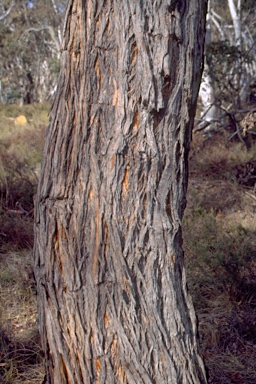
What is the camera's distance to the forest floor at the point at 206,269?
320 cm

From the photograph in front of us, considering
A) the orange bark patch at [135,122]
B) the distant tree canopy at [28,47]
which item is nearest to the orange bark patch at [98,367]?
the orange bark patch at [135,122]

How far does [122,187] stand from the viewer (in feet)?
6.46

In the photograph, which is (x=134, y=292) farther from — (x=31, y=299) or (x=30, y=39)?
(x=30, y=39)

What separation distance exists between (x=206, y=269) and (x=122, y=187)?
2.62 metres

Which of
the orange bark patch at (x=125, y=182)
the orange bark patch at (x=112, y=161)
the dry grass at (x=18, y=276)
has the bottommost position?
the dry grass at (x=18, y=276)

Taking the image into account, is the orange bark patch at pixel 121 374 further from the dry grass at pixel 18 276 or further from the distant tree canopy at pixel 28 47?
the distant tree canopy at pixel 28 47

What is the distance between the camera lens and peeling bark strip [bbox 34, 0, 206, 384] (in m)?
1.92

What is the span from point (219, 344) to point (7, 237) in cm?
271

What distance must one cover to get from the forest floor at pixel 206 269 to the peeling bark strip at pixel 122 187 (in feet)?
1.94

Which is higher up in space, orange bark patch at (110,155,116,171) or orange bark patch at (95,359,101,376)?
orange bark patch at (110,155,116,171)

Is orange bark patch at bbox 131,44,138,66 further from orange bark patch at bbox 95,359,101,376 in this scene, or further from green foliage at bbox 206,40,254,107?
green foliage at bbox 206,40,254,107

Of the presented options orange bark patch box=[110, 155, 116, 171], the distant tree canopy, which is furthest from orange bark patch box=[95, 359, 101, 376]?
the distant tree canopy

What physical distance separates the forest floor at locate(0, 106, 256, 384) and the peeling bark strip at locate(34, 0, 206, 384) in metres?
0.59

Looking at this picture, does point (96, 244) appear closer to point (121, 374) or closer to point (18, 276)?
point (121, 374)
